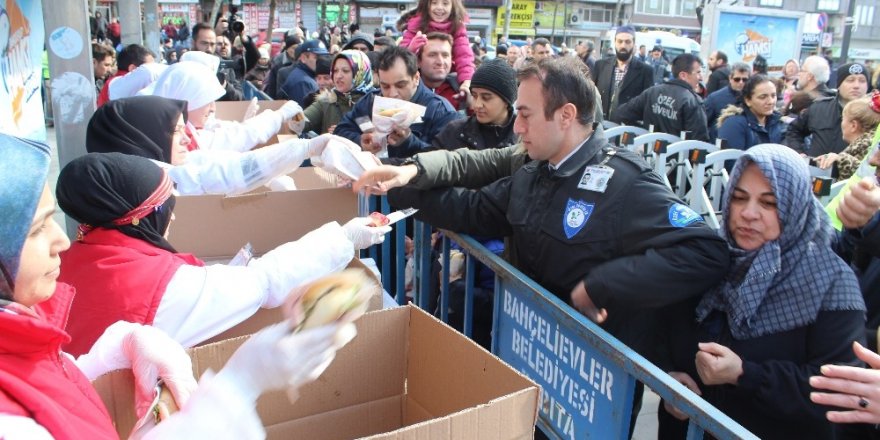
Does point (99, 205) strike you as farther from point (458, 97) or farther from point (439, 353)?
point (458, 97)

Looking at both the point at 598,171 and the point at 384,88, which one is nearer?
the point at 598,171

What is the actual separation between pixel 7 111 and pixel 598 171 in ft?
9.42

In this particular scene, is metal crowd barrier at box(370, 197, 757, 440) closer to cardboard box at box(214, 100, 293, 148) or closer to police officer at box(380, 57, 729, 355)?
police officer at box(380, 57, 729, 355)

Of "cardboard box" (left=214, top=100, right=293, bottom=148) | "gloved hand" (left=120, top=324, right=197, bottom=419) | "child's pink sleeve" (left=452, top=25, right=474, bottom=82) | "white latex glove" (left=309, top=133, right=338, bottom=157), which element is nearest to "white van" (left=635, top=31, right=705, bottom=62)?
"child's pink sleeve" (left=452, top=25, right=474, bottom=82)

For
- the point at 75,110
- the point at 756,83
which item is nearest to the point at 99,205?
the point at 75,110

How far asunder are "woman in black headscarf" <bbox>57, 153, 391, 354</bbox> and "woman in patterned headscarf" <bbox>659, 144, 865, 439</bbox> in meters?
1.40

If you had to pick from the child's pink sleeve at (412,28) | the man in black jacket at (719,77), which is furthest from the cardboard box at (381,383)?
the man in black jacket at (719,77)

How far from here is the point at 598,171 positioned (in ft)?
7.66

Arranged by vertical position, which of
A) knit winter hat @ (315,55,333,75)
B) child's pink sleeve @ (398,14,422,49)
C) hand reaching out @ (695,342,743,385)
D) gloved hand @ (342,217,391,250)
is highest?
child's pink sleeve @ (398,14,422,49)

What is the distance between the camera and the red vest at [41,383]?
1103mm

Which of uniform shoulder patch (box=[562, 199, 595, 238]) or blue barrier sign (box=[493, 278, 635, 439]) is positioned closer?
blue barrier sign (box=[493, 278, 635, 439])

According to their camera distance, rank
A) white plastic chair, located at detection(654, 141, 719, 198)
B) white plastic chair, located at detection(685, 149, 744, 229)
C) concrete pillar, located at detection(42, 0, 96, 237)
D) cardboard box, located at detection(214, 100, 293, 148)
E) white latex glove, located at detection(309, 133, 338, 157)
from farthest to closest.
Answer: white plastic chair, located at detection(654, 141, 719, 198) → cardboard box, located at detection(214, 100, 293, 148) → white plastic chair, located at detection(685, 149, 744, 229) → concrete pillar, located at detection(42, 0, 96, 237) → white latex glove, located at detection(309, 133, 338, 157)

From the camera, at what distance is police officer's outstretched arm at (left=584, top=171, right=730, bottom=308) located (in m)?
2.10

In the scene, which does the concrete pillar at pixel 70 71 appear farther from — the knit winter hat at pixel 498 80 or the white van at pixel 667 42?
the white van at pixel 667 42
